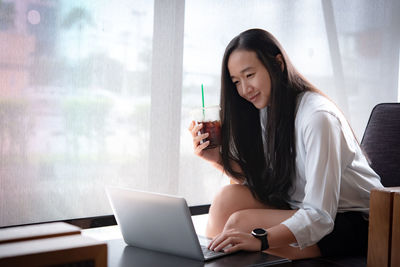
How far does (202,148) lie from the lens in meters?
1.99

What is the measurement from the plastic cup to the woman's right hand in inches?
0.6

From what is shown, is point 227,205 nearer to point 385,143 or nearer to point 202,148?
point 202,148

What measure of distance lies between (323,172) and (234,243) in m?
0.39

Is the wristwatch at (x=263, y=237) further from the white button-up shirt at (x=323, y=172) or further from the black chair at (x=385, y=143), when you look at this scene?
the black chair at (x=385, y=143)

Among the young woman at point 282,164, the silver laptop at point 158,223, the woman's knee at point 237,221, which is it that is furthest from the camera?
the woman's knee at point 237,221

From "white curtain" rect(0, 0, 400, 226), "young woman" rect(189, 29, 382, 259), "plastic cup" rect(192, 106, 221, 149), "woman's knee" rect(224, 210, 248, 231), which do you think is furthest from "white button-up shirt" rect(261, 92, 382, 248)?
"white curtain" rect(0, 0, 400, 226)

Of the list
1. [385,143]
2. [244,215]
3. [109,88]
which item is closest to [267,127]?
[244,215]

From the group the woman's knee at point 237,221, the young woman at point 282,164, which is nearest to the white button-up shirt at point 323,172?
the young woman at point 282,164

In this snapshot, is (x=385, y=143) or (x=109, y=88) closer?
(x=385, y=143)

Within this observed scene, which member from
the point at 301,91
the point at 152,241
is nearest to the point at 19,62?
the point at 152,241

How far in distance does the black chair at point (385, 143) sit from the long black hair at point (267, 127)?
46 centimetres

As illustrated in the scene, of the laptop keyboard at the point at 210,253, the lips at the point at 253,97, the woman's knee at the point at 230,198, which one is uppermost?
the lips at the point at 253,97

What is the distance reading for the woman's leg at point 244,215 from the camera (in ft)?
5.65

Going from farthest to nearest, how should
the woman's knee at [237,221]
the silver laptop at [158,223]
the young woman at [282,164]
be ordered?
the woman's knee at [237,221]
the young woman at [282,164]
the silver laptop at [158,223]
